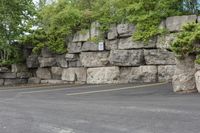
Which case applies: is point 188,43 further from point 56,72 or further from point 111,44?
point 56,72

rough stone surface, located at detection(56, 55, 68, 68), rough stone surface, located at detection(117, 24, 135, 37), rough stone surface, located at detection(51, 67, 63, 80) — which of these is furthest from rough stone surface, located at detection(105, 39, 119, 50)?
rough stone surface, located at detection(51, 67, 63, 80)

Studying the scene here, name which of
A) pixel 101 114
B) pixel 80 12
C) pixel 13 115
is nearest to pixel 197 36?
pixel 101 114

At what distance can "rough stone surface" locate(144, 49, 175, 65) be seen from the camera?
1530cm

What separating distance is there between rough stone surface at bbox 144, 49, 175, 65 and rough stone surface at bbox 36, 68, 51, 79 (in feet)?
22.5

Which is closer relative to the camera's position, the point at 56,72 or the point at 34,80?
the point at 56,72

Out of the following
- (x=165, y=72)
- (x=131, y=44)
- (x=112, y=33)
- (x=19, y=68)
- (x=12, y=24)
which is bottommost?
(x=165, y=72)

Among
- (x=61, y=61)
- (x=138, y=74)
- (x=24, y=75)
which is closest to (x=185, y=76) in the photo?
(x=138, y=74)

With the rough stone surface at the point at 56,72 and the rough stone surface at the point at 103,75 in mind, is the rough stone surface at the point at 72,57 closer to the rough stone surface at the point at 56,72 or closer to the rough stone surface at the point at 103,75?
the rough stone surface at the point at 56,72

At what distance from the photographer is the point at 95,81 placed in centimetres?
1738

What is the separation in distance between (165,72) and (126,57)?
2.02 m

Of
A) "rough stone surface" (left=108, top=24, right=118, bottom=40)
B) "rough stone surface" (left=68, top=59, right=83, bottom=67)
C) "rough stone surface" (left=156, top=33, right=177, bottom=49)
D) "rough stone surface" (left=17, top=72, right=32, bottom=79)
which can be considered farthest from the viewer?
"rough stone surface" (left=17, top=72, right=32, bottom=79)

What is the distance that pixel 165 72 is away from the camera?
15.4 meters

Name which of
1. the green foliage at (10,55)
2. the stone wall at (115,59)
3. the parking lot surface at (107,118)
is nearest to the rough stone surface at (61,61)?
the stone wall at (115,59)

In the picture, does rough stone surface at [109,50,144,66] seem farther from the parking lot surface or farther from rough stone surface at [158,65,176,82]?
the parking lot surface
